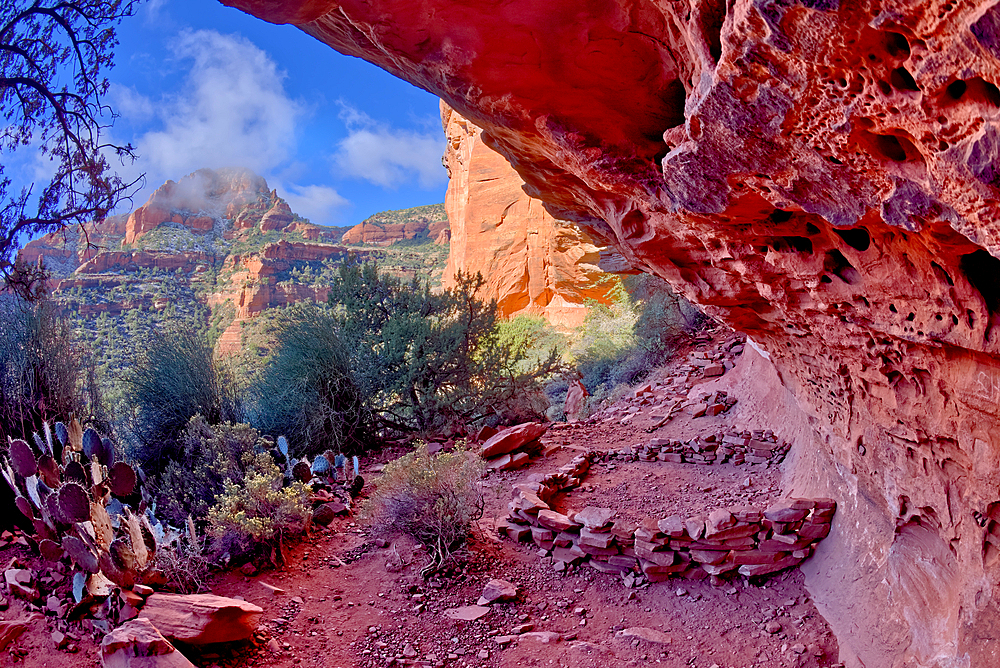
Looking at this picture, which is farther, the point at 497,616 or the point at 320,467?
the point at 320,467

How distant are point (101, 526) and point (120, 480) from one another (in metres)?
0.58

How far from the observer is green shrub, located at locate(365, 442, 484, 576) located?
4.73 metres

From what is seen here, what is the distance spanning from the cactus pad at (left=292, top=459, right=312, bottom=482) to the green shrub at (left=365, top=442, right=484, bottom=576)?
1021 millimetres

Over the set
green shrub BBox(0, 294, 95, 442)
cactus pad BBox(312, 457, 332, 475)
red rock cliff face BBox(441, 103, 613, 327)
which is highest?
red rock cliff face BBox(441, 103, 613, 327)

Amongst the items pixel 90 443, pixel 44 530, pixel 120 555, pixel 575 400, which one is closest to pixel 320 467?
pixel 90 443

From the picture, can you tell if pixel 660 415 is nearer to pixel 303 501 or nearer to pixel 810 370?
pixel 810 370

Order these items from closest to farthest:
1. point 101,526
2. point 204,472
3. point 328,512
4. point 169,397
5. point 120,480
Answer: point 101,526
point 120,480
point 328,512
point 204,472
point 169,397

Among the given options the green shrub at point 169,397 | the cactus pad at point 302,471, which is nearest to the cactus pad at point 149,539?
the cactus pad at point 302,471

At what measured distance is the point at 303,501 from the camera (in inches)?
204

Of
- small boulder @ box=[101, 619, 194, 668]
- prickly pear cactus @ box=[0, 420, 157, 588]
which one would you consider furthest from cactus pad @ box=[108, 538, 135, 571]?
small boulder @ box=[101, 619, 194, 668]

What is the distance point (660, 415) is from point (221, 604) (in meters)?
6.38

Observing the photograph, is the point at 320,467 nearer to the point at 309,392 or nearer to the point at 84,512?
the point at 309,392

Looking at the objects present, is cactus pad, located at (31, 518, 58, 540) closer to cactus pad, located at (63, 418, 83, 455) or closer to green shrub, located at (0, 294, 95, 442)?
cactus pad, located at (63, 418, 83, 455)

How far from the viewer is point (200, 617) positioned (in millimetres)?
3334
